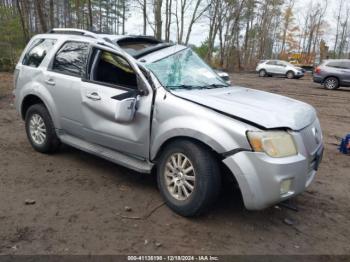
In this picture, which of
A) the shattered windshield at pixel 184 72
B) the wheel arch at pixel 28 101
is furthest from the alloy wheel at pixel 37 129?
the shattered windshield at pixel 184 72

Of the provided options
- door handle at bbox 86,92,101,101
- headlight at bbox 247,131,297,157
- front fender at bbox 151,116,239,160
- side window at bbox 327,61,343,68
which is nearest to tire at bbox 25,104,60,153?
door handle at bbox 86,92,101,101

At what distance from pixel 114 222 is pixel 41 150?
2.47 metres

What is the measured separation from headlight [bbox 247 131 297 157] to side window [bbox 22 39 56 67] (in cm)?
355

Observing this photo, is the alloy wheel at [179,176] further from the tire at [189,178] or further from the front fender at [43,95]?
the front fender at [43,95]

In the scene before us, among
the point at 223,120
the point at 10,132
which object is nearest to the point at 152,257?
the point at 223,120

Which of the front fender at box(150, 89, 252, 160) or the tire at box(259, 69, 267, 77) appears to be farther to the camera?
the tire at box(259, 69, 267, 77)

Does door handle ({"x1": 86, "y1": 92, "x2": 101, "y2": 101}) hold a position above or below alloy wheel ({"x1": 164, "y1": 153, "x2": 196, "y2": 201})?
above

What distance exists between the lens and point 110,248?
122 inches

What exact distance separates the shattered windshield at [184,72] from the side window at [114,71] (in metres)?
0.34

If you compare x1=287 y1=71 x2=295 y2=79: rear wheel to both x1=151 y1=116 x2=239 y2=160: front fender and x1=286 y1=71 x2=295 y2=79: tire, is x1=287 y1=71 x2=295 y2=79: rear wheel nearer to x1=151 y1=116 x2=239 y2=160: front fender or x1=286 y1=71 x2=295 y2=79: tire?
x1=286 y1=71 x2=295 y2=79: tire

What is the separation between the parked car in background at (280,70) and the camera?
2916 cm

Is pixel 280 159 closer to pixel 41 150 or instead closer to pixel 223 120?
pixel 223 120

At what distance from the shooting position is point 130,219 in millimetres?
3617

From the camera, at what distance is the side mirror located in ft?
12.6
